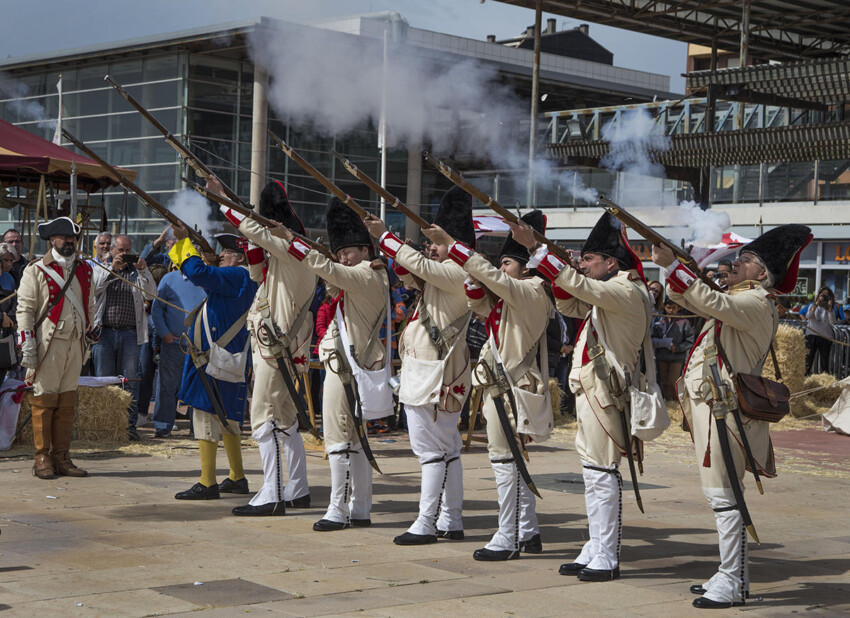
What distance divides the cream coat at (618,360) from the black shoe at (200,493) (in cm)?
334

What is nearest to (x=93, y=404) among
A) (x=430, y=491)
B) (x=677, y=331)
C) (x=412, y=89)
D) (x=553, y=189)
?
(x=430, y=491)

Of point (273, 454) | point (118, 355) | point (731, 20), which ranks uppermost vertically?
point (731, 20)

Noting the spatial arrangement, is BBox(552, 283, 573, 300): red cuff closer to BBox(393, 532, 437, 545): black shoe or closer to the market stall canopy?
BBox(393, 532, 437, 545): black shoe

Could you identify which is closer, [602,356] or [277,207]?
[602,356]

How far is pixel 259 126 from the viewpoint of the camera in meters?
29.7

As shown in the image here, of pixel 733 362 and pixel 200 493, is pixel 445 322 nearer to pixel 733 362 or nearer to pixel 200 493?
pixel 733 362

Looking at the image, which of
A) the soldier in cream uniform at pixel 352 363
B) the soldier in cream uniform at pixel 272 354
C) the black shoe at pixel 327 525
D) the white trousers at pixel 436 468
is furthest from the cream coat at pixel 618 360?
the soldier in cream uniform at pixel 272 354

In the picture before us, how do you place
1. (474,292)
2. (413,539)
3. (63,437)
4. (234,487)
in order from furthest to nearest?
(63,437)
(234,487)
(413,539)
(474,292)

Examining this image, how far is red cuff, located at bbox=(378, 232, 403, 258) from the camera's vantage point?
723 centimetres

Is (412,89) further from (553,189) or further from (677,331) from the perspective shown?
(677,331)

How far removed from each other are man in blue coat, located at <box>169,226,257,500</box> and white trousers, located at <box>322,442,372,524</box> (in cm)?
125

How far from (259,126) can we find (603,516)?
24.6 m

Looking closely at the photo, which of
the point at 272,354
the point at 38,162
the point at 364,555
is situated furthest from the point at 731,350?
the point at 38,162

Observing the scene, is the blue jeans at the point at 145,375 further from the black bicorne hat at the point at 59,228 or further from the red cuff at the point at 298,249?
the red cuff at the point at 298,249
